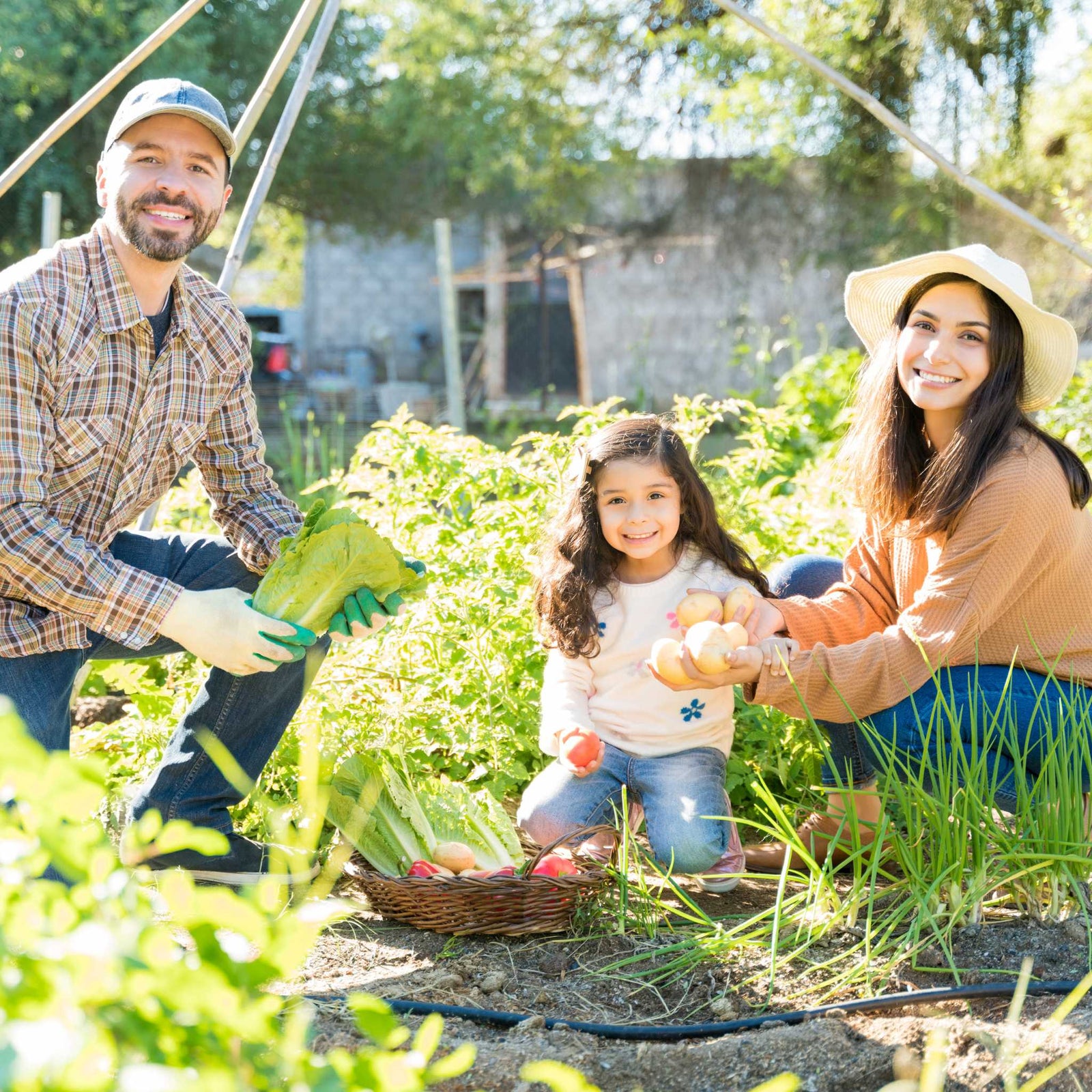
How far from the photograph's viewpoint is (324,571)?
2.46 metres

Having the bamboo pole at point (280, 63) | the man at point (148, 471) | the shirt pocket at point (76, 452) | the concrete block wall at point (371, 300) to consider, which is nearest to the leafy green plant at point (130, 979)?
the man at point (148, 471)

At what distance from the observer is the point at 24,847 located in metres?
0.86

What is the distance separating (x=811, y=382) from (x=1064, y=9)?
3815mm

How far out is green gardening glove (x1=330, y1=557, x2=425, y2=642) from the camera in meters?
A: 2.56

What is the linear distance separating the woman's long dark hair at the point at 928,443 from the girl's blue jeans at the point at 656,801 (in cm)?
75

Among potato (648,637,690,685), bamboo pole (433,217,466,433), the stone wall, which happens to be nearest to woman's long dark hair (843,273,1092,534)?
potato (648,637,690,685)

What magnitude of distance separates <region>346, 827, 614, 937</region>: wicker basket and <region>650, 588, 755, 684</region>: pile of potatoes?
38 centimetres

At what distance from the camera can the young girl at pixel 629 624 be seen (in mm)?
2859

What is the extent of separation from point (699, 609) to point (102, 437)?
4.51ft

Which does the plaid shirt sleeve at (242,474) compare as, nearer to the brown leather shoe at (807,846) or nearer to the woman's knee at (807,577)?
the woman's knee at (807,577)

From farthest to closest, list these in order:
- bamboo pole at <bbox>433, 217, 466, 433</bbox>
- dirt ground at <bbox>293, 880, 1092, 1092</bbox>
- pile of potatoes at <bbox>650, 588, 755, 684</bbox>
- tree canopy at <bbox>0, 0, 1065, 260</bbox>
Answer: tree canopy at <bbox>0, 0, 1065, 260</bbox> < bamboo pole at <bbox>433, 217, 466, 433</bbox> < pile of potatoes at <bbox>650, 588, 755, 684</bbox> < dirt ground at <bbox>293, 880, 1092, 1092</bbox>

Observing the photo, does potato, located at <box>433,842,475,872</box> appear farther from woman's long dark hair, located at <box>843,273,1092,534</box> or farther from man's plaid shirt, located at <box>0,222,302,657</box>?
woman's long dark hair, located at <box>843,273,1092,534</box>

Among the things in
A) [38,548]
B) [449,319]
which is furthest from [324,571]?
[449,319]

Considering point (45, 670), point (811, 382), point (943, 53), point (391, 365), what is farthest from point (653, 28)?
point (45, 670)
